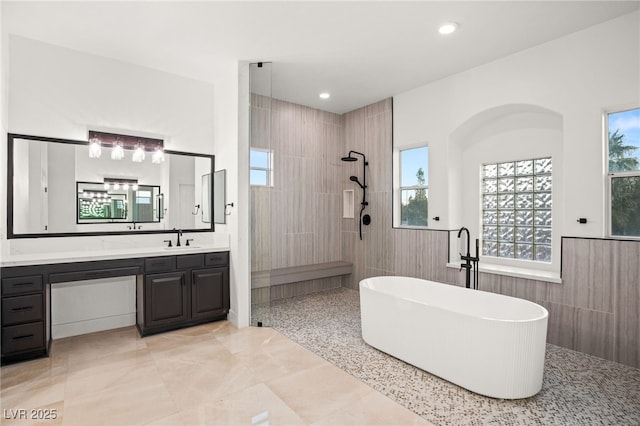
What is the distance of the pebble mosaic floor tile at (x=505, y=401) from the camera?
7.09 ft

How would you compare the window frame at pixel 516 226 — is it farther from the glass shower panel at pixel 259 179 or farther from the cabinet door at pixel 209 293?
the cabinet door at pixel 209 293

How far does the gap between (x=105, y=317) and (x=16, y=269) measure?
109 cm

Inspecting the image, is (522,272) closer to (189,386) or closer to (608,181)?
(608,181)

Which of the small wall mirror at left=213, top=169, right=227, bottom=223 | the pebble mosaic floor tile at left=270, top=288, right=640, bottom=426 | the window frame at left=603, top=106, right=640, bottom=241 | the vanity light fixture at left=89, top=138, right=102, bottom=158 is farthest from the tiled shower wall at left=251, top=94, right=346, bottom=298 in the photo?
the window frame at left=603, top=106, right=640, bottom=241

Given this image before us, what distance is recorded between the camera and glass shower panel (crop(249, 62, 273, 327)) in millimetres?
3820

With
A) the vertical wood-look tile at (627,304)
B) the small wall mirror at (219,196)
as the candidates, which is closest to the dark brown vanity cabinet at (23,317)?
the small wall mirror at (219,196)

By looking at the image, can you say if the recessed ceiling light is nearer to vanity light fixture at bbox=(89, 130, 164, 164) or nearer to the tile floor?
the tile floor

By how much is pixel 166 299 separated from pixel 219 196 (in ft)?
4.33

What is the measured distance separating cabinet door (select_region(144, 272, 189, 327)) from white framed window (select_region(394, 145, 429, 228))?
2987mm

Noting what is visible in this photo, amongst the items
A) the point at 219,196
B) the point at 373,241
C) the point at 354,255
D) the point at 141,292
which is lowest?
the point at 141,292

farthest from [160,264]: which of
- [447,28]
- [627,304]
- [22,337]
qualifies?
[627,304]

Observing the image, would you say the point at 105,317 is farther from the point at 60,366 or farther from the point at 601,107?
the point at 601,107

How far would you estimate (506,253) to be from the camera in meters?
3.96

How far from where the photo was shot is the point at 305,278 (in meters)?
4.93
